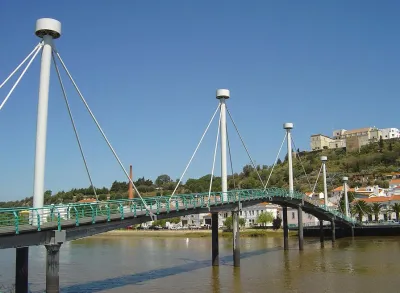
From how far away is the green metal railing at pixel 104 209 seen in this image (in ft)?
74.7

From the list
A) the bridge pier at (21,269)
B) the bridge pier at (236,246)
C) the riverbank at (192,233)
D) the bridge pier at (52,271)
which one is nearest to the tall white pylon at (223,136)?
the bridge pier at (236,246)

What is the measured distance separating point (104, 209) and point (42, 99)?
25.3ft

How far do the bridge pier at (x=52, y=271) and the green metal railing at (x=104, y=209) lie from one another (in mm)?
1199

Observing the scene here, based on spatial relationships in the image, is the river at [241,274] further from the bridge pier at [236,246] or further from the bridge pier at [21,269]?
the bridge pier at [21,269]

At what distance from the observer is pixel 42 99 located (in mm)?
24734

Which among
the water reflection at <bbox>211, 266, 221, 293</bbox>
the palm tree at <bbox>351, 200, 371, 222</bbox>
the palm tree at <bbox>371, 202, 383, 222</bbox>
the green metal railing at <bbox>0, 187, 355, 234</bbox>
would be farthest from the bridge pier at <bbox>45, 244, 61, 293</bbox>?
the palm tree at <bbox>371, 202, 383, 222</bbox>

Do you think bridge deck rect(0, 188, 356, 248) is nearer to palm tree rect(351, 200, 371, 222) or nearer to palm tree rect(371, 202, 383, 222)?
palm tree rect(351, 200, 371, 222)

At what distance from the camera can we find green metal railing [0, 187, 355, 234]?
74.7 ft

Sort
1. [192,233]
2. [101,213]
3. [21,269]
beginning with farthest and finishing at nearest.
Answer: [192,233] → [101,213] → [21,269]

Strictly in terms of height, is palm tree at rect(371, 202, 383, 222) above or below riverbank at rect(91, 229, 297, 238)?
above

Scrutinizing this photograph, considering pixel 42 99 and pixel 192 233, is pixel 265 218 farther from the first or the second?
pixel 42 99

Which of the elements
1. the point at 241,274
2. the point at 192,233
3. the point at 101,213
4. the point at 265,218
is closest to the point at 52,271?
the point at 101,213

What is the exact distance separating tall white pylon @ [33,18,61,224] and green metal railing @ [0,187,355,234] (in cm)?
81

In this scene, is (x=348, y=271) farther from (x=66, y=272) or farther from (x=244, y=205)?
(x=66, y=272)
